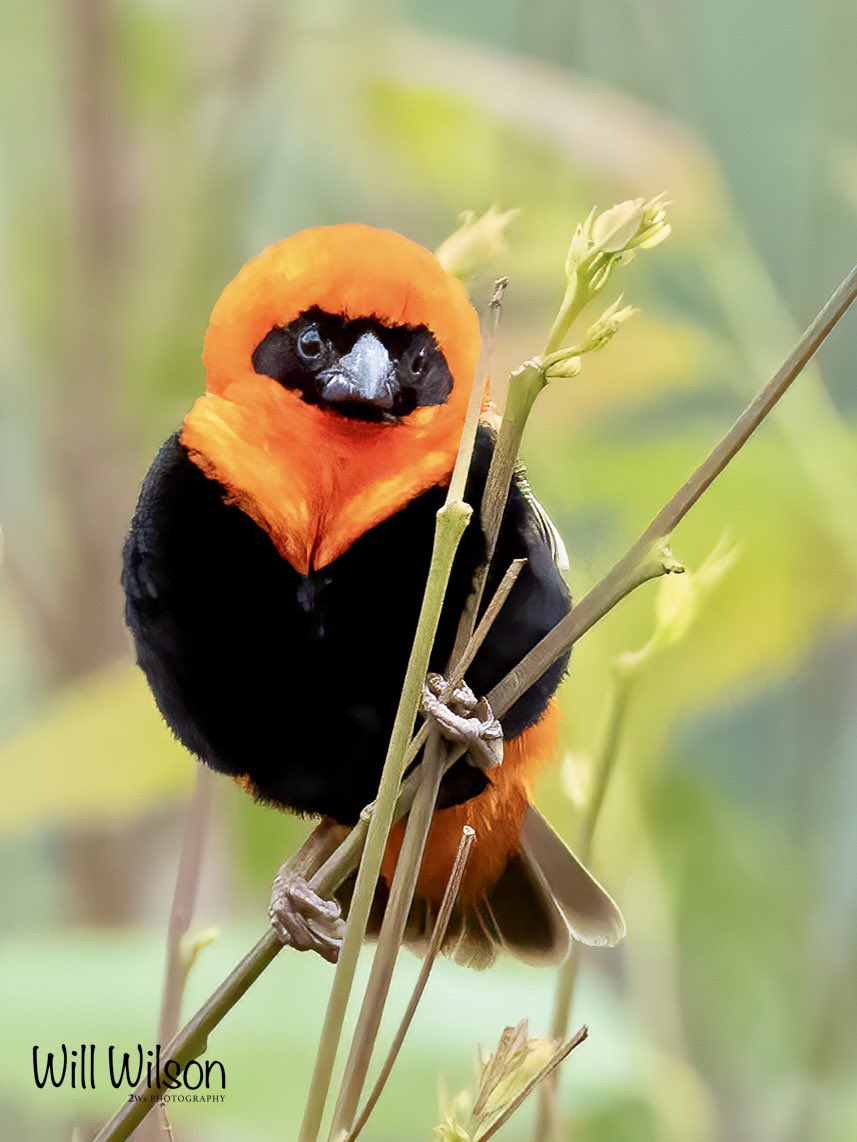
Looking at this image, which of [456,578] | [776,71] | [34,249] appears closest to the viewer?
[456,578]

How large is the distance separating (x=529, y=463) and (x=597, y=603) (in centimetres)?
65

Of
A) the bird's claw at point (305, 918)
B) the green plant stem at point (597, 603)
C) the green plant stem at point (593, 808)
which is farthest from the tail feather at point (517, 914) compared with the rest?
the green plant stem at point (597, 603)

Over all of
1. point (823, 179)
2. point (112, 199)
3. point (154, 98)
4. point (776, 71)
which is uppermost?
point (776, 71)

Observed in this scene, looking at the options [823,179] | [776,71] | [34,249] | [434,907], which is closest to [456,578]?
[434,907]

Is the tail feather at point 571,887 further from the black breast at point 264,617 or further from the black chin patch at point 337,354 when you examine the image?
the black chin patch at point 337,354

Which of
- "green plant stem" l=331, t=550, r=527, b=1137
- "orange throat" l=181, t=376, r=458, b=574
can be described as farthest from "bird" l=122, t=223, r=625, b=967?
"green plant stem" l=331, t=550, r=527, b=1137

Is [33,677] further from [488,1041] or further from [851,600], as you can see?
[851,600]

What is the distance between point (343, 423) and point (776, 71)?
153 cm

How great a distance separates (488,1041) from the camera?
117 cm

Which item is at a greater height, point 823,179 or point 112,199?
point 823,179

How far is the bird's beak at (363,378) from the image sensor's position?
0.82 metres

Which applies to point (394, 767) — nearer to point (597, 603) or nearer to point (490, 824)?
point (597, 603)

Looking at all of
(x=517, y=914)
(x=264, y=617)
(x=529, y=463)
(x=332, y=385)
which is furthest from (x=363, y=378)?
(x=517, y=914)

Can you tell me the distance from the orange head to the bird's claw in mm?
222
